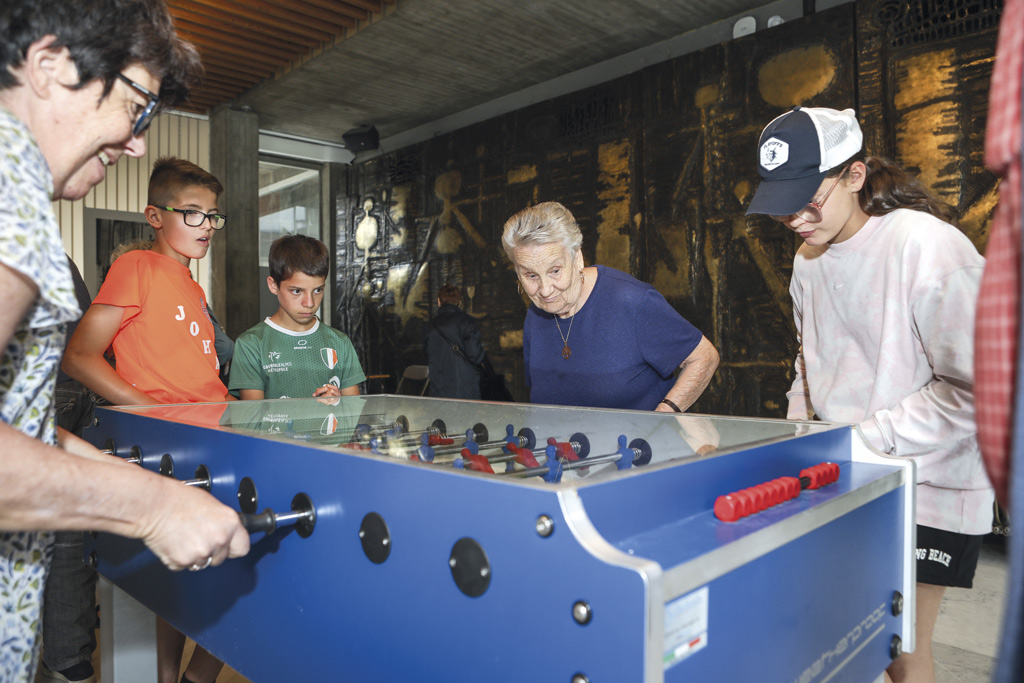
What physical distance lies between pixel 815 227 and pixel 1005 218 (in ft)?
4.27

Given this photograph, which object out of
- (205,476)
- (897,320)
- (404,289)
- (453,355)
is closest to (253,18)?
(404,289)

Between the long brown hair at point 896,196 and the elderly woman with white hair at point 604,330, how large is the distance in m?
0.68

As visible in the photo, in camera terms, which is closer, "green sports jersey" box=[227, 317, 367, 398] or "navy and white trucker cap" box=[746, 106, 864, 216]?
"navy and white trucker cap" box=[746, 106, 864, 216]

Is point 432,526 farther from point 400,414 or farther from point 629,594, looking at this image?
point 400,414

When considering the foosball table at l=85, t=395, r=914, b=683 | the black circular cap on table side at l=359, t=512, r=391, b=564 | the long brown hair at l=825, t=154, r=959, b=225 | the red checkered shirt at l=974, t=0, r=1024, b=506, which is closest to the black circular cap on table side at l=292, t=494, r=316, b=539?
the foosball table at l=85, t=395, r=914, b=683

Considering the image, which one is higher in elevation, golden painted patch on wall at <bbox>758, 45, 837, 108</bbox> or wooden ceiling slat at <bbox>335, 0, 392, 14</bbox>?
wooden ceiling slat at <bbox>335, 0, 392, 14</bbox>

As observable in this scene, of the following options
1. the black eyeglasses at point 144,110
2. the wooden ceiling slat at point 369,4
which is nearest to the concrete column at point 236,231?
the wooden ceiling slat at point 369,4

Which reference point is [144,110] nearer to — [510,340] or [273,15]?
[273,15]

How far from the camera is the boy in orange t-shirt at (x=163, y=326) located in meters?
2.16

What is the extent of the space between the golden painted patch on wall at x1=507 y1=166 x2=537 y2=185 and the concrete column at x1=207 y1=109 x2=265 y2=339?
2.84m

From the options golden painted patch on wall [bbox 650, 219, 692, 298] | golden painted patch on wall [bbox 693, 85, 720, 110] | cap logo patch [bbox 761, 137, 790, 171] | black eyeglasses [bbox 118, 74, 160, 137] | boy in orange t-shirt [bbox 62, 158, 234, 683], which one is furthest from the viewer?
golden painted patch on wall [bbox 650, 219, 692, 298]

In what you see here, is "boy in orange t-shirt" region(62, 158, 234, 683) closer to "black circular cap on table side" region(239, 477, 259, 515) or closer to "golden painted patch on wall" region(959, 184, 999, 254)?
"black circular cap on table side" region(239, 477, 259, 515)

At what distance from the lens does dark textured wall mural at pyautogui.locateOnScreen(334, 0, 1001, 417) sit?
387 cm

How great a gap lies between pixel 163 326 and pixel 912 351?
7.26 ft
